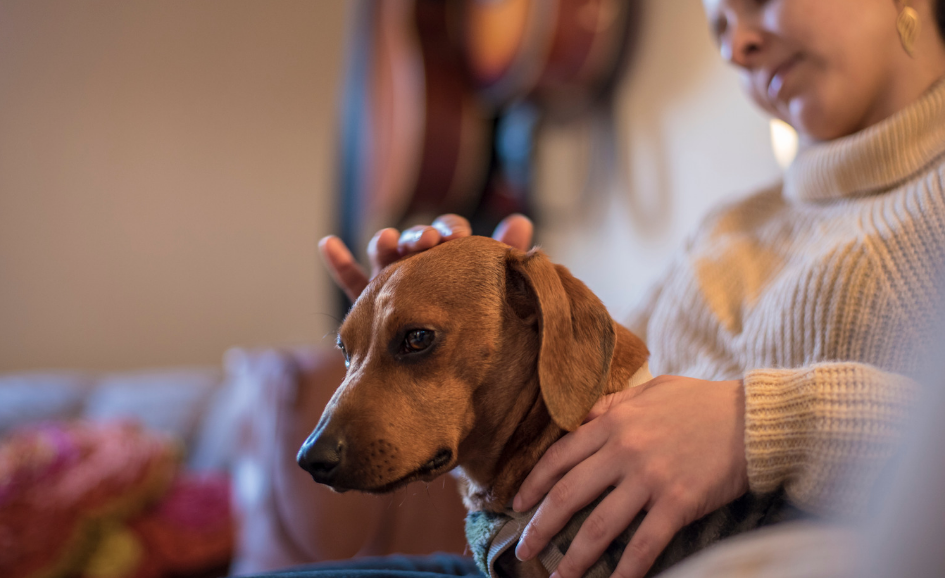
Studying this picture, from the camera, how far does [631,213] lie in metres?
2.01

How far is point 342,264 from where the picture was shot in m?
0.97

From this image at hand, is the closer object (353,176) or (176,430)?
(176,430)

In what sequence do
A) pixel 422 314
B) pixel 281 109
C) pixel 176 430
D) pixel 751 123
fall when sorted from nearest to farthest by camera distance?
1. pixel 422 314
2. pixel 751 123
3. pixel 176 430
4. pixel 281 109

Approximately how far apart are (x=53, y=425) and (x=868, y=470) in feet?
7.50

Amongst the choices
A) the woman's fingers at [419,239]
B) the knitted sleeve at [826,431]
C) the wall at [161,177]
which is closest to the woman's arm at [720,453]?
the knitted sleeve at [826,431]

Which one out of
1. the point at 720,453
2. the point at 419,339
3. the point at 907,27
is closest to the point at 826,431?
the point at 720,453

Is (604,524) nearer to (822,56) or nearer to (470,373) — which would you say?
(470,373)

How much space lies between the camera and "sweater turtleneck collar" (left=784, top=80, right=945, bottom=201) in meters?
0.84

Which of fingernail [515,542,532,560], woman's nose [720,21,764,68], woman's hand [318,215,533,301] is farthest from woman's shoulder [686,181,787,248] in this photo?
fingernail [515,542,532,560]

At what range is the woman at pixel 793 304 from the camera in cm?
61

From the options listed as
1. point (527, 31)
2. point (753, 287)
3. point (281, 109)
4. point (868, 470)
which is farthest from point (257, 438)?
point (281, 109)

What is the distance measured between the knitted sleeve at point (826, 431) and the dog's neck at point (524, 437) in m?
0.17

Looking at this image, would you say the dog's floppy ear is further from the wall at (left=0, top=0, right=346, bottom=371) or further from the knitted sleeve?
the wall at (left=0, top=0, right=346, bottom=371)

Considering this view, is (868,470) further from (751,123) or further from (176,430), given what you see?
(176,430)
